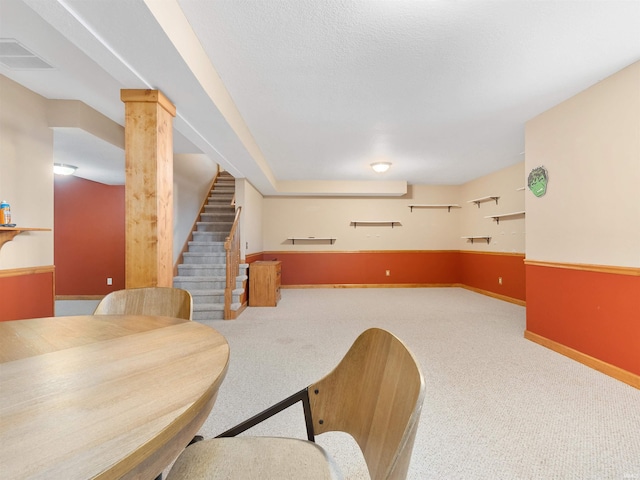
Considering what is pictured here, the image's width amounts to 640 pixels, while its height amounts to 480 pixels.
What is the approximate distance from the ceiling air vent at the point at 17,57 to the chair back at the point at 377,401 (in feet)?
10.1

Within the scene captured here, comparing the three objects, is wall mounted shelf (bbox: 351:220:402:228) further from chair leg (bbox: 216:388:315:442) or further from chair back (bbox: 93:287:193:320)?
chair leg (bbox: 216:388:315:442)

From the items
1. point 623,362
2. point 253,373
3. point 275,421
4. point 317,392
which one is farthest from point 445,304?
point 317,392

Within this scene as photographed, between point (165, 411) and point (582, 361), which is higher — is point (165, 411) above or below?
above

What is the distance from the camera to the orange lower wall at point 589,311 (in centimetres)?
246

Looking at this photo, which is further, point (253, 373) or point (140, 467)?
point (253, 373)

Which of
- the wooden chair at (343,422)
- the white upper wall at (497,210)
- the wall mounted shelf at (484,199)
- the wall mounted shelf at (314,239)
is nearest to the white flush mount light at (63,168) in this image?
the wall mounted shelf at (314,239)

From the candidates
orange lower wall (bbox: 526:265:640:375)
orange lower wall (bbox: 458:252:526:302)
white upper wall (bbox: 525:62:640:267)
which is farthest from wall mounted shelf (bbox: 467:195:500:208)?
orange lower wall (bbox: 526:265:640:375)

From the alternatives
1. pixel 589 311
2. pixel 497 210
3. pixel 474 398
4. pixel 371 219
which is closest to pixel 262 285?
pixel 371 219

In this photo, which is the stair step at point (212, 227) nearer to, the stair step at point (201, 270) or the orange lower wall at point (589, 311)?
the stair step at point (201, 270)

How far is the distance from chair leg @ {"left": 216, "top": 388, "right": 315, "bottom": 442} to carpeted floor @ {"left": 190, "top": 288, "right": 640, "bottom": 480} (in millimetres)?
790

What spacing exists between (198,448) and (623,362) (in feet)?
10.8

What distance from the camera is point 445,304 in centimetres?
554

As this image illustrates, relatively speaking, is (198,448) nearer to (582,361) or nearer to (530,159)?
(582,361)

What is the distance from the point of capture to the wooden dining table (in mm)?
476
